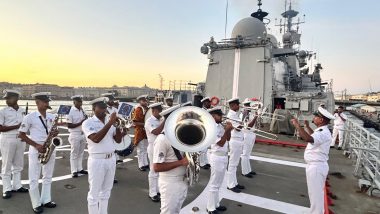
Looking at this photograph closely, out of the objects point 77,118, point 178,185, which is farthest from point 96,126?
point 77,118

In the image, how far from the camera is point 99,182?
13.0 ft

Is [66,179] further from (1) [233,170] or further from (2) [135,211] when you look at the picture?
(1) [233,170]

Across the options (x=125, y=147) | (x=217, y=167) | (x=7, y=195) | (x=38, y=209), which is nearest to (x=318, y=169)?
(x=217, y=167)

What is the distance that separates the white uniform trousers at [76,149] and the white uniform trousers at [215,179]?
12.9 feet

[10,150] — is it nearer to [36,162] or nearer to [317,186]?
[36,162]

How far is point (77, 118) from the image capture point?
6762mm

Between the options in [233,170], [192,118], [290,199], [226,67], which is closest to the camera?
[192,118]

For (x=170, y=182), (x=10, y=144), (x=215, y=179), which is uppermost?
(x=170, y=182)

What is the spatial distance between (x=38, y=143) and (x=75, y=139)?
2.13 metres

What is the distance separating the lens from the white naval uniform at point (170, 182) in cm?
312

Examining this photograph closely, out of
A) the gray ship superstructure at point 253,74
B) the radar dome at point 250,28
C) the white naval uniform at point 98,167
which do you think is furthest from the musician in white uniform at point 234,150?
the radar dome at point 250,28

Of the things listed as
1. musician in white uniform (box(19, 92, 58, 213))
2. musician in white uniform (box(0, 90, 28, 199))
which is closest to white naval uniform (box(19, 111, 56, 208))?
musician in white uniform (box(19, 92, 58, 213))

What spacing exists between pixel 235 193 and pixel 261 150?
16.4 ft

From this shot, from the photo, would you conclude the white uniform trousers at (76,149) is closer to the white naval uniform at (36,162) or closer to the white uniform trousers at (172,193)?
the white naval uniform at (36,162)
